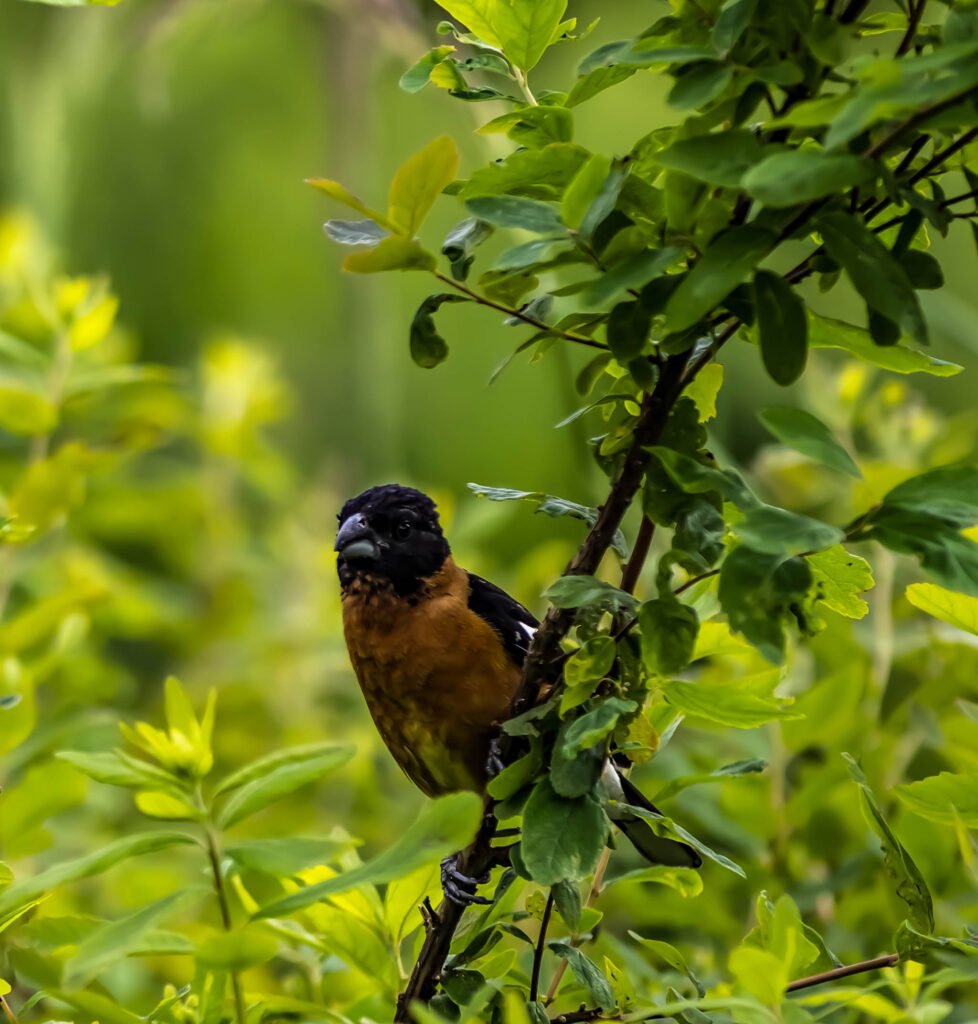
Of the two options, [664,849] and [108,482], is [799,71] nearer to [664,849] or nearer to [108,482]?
[664,849]

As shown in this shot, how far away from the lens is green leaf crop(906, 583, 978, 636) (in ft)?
3.07

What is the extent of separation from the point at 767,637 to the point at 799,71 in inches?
11.9

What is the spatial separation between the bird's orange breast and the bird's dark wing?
13 millimetres

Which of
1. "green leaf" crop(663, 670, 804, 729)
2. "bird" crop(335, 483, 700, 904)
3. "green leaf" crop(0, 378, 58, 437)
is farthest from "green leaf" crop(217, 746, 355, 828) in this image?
"green leaf" crop(0, 378, 58, 437)

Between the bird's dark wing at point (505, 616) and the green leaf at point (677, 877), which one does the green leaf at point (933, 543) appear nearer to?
the green leaf at point (677, 877)

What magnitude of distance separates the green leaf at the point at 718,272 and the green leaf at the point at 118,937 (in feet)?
1.33

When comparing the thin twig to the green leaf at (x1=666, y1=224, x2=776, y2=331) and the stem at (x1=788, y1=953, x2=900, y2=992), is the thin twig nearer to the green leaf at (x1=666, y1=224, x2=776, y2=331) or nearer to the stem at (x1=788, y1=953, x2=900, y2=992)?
the stem at (x1=788, y1=953, x2=900, y2=992)

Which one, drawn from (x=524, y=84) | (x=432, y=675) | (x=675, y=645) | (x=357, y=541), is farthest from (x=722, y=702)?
(x=357, y=541)

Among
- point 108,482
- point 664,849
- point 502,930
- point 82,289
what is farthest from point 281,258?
point 502,930

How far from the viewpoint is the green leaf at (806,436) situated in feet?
2.35

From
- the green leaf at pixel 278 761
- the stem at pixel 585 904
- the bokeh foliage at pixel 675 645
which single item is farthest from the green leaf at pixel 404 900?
the green leaf at pixel 278 761

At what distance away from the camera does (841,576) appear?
33.8 inches

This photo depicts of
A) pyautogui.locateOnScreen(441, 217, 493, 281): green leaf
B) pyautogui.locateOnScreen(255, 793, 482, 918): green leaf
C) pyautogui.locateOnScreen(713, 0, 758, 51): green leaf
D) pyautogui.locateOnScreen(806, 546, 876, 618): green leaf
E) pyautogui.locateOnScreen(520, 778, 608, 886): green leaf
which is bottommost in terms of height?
pyautogui.locateOnScreen(520, 778, 608, 886): green leaf

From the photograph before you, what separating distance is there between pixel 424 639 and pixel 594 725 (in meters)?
0.79
